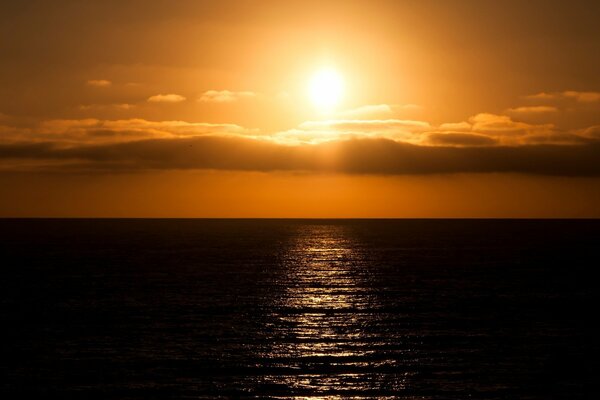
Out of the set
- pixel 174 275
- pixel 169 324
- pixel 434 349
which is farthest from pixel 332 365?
pixel 174 275

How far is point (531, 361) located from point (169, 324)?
117 feet

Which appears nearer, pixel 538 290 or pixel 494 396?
pixel 494 396

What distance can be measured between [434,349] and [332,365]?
1077 cm

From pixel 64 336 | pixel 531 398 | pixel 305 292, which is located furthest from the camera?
pixel 305 292

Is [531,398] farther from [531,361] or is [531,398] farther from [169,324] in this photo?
[169,324]

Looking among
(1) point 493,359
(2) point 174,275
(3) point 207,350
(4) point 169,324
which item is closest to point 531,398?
(1) point 493,359

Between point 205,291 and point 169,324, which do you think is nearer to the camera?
point 169,324

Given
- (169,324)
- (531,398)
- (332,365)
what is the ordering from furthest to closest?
(169,324) < (332,365) < (531,398)

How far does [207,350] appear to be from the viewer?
56.4 metres

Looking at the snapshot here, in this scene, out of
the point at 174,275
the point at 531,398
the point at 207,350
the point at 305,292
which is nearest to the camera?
the point at 531,398

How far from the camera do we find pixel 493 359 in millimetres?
52812

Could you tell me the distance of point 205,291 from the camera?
96.9 metres

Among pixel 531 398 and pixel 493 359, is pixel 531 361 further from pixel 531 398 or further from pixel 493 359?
pixel 531 398

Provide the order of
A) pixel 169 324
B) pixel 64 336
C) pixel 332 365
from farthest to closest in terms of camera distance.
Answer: pixel 169 324 < pixel 64 336 < pixel 332 365
